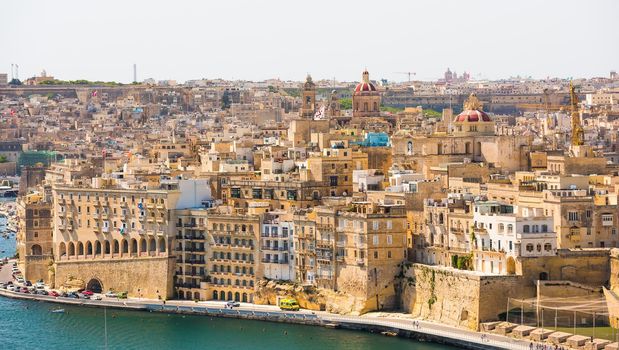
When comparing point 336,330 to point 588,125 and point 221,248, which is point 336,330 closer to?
point 221,248

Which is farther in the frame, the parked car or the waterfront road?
the parked car

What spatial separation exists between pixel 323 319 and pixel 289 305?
7.92ft

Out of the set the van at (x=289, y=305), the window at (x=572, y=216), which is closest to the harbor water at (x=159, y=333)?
the van at (x=289, y=305)

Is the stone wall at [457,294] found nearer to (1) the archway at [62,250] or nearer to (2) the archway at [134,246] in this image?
(2) the archway at [134,246]

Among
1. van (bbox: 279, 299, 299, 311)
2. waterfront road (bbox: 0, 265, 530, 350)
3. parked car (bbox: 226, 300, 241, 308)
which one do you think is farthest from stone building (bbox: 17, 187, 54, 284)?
van (bbox: 279, 299, 299, 311)

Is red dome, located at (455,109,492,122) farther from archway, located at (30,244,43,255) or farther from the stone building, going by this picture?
archway, located at (30,244,43,255)

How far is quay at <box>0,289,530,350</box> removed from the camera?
152 ft

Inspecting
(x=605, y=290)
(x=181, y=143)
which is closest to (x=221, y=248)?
(x=605, y=290)

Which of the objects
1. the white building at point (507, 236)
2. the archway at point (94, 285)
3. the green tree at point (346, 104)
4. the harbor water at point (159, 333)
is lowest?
the harbor water at point (159, 333)

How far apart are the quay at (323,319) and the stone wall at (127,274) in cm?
69

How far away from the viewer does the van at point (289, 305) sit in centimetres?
5338

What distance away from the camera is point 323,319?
2021 inches

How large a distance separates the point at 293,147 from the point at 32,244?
12.0 m

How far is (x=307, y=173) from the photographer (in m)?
59.3
